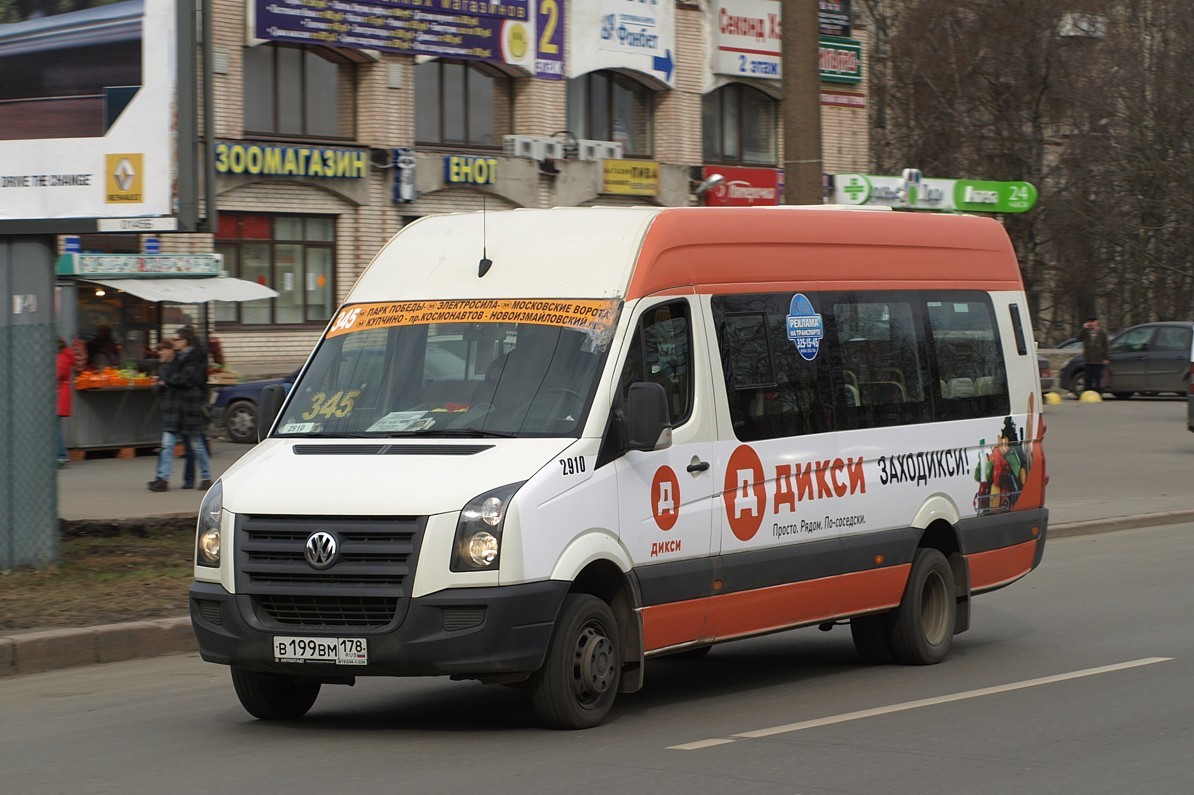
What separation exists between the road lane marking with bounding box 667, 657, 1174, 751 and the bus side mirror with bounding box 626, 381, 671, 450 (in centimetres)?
132

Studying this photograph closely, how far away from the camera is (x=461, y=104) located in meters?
37.7

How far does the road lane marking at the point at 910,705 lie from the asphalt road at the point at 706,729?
0.06 ft

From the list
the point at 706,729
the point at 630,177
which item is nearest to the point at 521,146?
the point at 630,177

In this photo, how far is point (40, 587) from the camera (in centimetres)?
1205

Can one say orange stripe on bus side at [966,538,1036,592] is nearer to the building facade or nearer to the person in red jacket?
the person in red jacket

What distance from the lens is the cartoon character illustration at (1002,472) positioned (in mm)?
10359

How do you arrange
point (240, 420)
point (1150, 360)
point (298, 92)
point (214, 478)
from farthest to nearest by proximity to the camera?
point (1150, 360) < point (298, 92) < point (240, 420) < point (214, 478)

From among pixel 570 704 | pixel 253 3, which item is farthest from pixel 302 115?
pixel 570 704

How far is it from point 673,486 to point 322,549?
1717mm

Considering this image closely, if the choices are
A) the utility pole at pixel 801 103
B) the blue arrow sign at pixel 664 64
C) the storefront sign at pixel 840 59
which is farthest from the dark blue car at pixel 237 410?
the storefront sign at pixel 840 59

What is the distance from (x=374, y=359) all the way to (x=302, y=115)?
27924 mm

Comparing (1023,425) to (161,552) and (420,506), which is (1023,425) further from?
(161,552)

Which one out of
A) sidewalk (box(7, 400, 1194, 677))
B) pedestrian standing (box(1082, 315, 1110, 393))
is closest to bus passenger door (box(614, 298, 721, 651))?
sidewalk (box(7, 400, 1194, 677))

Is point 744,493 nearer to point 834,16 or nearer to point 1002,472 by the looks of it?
point 1002,472
